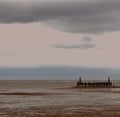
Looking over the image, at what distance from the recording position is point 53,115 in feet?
111

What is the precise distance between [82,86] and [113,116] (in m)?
73.5

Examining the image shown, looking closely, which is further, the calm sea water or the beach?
the calm sea water

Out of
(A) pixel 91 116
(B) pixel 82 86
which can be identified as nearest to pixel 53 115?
(A) pixel 91 116

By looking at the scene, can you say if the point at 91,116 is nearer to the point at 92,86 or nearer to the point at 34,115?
the point at 34,115

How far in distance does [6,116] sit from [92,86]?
7450 centimetres

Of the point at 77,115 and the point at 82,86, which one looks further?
the point at 82,86

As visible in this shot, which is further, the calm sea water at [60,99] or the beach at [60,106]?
the calm sea water at [60,99]

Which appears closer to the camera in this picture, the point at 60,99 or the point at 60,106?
the point at 60,106

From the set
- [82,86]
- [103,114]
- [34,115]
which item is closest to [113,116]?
[103,114]

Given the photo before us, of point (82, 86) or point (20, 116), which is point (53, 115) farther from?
point (82, 86)

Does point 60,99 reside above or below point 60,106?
above

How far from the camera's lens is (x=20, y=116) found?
33.2 m

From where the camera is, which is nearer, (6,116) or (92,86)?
(6,116)

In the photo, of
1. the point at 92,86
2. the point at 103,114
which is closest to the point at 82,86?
the point at 92,86
